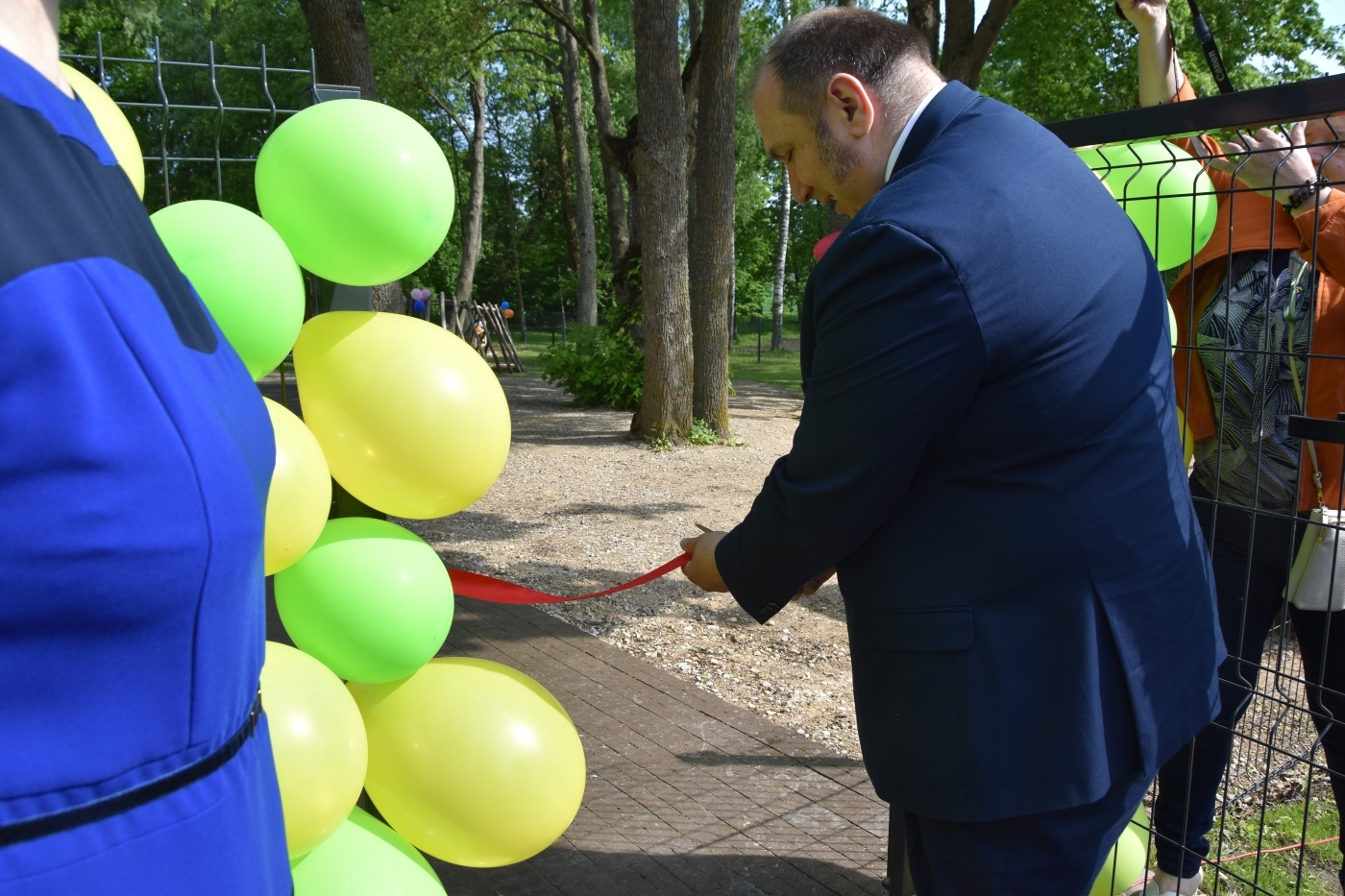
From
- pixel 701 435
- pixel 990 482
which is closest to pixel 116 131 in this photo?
pixel 990 482

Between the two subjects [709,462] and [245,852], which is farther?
[709,462]

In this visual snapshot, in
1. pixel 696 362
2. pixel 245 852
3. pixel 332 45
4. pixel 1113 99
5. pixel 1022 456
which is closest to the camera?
pixel 245 852

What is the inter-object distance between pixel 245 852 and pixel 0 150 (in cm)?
66

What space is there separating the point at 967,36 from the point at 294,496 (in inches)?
346

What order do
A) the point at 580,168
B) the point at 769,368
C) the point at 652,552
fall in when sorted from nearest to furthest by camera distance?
the point at 652,552
the point at 580,168
the point at 769,368

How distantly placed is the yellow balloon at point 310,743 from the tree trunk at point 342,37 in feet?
22.0

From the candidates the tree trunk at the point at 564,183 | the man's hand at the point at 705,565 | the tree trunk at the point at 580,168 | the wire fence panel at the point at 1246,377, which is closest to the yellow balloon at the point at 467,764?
the man's hand at the point at 705,565

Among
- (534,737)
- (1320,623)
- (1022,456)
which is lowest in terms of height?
(534,737)

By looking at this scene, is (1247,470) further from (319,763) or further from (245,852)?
(245,852)

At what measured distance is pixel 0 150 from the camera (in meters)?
0.82

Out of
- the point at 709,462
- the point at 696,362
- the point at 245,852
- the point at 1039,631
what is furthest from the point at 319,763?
the point at 696,362

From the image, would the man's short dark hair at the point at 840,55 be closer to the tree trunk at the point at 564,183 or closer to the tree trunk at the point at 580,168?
the tree trunk at the point at 580,168

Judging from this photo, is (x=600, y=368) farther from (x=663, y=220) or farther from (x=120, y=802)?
(x=120, y=802)

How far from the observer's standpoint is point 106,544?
0.84 metres
